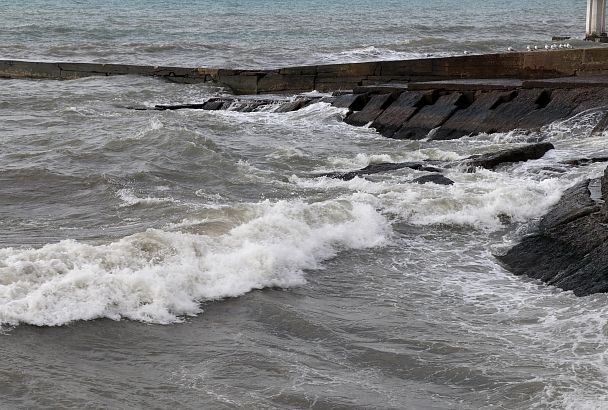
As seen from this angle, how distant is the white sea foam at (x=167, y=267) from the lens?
7.56 metres

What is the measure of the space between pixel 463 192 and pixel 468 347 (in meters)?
4.64

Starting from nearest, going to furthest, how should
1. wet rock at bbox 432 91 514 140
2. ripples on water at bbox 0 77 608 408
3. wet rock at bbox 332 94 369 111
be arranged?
ripples on water at bbox 0 77 608 408 < wet rock at bbox 432 91 514 140 < wet rock at bbox 332 94 369 111

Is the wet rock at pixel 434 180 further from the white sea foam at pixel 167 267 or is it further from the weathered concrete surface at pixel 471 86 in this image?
the weathered concrete surface at pixel 471 86

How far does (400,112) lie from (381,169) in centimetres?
456

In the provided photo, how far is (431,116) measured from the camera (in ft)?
56.1

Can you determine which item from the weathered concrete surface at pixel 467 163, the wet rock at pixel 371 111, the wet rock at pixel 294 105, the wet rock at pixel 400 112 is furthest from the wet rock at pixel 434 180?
the wet rock at pixel 294 105

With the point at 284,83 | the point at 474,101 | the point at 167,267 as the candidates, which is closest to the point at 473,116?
the point at 474,101

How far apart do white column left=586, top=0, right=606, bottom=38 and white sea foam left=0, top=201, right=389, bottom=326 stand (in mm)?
23312

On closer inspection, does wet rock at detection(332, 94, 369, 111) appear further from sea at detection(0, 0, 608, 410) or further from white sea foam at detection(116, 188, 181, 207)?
white sea foam at detection(116, 188, 181, 207)

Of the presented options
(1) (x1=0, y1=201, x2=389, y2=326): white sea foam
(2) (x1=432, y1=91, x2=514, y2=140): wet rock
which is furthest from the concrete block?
(1) (x1=0, y1=201, x2=389, y2=326): white sea foam

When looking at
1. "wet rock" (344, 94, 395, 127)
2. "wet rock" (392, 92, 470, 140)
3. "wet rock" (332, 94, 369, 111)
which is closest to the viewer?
"wet rock" (392, 92, 470, 140)

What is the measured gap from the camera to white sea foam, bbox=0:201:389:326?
7559mm

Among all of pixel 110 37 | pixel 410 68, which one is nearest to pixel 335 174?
pixel 410 68

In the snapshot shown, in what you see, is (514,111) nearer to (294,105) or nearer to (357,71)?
(294,105)
